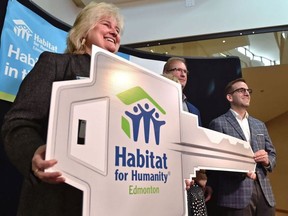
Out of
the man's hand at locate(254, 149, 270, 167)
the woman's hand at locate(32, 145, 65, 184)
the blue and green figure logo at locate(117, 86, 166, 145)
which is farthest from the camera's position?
the man's hand at locate(254, 149, 270, 167)

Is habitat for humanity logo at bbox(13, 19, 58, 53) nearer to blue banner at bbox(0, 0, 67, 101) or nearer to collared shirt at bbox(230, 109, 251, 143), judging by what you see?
blue banner at bbox(0, 0, 67, 101)

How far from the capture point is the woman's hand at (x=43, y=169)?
582 mm

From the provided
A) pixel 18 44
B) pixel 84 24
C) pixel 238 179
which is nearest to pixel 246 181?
pixel 238 179

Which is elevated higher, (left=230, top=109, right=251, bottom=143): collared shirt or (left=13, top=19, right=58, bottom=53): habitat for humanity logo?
(left=13, top=19, right=58, bottom=53): habitat for humanity logo

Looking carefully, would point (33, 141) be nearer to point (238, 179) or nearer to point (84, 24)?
point (84, 24)

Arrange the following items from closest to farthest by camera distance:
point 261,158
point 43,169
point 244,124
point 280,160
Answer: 1. point 43,169
2. point 261,158
3. point 244,124
4. point 280,160

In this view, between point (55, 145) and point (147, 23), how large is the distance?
3.05m

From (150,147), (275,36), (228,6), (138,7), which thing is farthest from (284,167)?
(150,147)

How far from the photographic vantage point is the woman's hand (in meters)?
0.58

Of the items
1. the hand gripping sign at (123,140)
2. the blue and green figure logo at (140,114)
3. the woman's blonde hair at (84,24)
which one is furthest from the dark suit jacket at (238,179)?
the woman's blonde hair at (84,24)

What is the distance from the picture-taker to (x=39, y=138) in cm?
67

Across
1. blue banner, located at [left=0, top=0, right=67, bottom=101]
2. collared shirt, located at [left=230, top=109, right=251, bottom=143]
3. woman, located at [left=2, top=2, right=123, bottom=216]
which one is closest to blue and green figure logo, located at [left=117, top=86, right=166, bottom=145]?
woman, located at [left=2, top=2, right=123, bottom=216]

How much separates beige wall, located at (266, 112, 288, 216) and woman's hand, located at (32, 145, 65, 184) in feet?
19.5

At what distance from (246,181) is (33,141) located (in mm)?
1242
